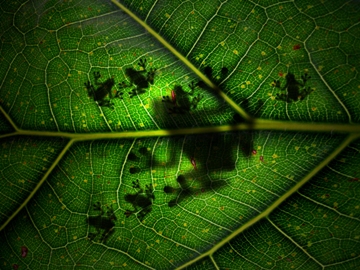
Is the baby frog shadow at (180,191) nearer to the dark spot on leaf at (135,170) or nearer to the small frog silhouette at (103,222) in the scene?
the dark spot on leaf at (135,170)

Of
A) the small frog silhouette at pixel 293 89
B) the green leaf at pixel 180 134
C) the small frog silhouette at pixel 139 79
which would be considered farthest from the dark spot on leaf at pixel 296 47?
the small frog silhouette at pixel 139 79

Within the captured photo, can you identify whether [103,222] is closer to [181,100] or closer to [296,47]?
[181,100]

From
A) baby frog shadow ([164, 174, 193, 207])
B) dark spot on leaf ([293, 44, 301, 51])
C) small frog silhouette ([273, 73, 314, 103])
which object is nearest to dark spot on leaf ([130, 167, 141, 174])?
baby frog shadow ([164, 174, 193, 207])

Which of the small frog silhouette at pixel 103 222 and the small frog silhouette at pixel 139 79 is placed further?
the small frog silhouette at pixel 103 222

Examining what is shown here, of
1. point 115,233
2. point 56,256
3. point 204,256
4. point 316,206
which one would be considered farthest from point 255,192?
point 56,256

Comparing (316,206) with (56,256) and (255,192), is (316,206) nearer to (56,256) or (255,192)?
(255,192)

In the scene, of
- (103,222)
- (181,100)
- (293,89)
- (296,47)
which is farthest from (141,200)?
(296,47)

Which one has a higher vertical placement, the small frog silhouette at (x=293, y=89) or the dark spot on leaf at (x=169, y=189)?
the small frog silhouette at (x=293, y=89)

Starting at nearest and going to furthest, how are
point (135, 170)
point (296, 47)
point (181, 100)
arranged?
point (296, 47), point (181, 100), point (135, 170)
